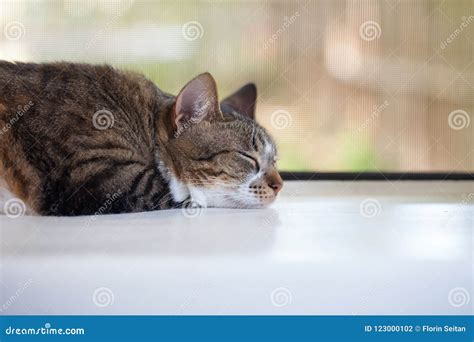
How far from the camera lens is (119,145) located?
5.86 feet

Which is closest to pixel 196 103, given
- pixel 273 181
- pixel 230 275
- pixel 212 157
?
pixel 212 157

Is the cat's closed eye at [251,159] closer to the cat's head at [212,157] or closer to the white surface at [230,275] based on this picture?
the cat's head at [212,157]

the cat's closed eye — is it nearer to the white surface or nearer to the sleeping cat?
the sleeping cat

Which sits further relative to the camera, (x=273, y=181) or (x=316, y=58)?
(x=316, y=58)

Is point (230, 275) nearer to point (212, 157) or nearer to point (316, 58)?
point (212, 157)

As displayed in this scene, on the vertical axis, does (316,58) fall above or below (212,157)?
above

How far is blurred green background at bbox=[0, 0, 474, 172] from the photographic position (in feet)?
7.72

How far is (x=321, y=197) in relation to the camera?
7.27 feet

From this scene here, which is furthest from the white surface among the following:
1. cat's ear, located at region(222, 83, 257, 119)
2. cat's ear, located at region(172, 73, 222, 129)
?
cat's ear, located at region(222, 83, 257, 119)

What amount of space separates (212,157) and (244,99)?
1.45 ft

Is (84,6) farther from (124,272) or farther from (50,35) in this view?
(124,272)

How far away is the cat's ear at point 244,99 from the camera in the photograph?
7.25 feet

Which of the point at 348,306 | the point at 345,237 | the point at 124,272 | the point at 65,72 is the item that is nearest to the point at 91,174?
the point at 65,72

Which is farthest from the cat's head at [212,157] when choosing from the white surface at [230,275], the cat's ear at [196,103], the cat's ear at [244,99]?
the white surface at [230,275]
